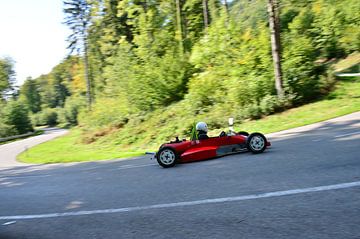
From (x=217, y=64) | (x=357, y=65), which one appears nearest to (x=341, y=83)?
(x=217, y=64)

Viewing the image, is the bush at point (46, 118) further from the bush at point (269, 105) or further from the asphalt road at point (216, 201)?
the asphalt road at point (216, 201)

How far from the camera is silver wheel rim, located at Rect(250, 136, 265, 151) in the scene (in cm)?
863

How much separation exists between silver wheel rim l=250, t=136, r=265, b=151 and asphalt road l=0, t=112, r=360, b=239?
30 cm

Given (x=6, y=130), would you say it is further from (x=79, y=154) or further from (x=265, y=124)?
(x=265, y=124)

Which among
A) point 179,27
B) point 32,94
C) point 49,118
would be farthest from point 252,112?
point 32,94

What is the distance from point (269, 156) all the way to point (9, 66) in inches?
3074

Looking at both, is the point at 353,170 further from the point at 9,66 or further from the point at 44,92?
the point at 44,92

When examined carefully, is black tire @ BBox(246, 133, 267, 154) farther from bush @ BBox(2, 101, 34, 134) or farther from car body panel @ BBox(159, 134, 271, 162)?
bush @ BBox(2, 101, 34, 134)

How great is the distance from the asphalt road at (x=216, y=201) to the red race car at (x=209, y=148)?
0.22 meters

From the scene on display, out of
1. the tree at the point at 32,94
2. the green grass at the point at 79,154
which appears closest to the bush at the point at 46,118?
the tree at the point at 32,94

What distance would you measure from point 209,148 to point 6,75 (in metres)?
73.2

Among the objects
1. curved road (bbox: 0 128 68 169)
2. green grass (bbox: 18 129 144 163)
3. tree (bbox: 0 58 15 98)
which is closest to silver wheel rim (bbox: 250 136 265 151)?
green grass (bbox: 18 129 144 163)

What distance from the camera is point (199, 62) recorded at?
22609mm

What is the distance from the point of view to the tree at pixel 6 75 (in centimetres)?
6781
